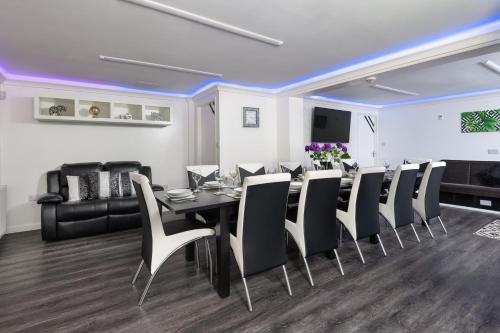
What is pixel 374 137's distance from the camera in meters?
7.81

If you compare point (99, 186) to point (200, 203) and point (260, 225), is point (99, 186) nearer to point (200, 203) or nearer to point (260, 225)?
point (200, 203)

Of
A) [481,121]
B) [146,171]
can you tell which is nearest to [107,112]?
[146,171]

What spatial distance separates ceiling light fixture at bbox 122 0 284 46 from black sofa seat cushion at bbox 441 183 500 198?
15.8 feet

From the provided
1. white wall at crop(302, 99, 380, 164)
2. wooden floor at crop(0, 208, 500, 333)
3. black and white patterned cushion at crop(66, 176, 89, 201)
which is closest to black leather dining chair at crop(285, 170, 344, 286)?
wooden floor at crop(0, 208, 500, 333)

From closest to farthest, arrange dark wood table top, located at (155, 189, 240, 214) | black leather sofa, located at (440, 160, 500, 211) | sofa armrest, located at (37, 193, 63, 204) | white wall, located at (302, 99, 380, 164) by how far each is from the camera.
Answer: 1. dark wood table top, located at (155, 189, 240, 214)
2. sofa armrest, located at (37, 193, 63, 204)
3. black leather sofa, located at (440, 160, 500, 211)
4. white wall, located at (302, 99, 380, 164)

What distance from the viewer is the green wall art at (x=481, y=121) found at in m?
5.61

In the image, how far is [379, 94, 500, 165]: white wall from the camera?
5793 mm

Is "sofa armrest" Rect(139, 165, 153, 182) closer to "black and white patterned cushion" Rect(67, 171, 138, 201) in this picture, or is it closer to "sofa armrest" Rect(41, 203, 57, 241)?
"black and white patterned cushion" Rect(67, 171, 138, 201)

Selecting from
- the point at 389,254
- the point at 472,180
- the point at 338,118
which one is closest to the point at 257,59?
the point at 389,254

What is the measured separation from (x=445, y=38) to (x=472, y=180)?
394 centimetres

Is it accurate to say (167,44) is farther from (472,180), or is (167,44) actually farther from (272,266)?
(472,180)

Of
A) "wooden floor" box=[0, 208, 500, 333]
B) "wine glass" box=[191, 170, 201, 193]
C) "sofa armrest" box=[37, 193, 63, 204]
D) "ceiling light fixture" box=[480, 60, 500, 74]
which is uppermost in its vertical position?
"ceiling light fixture" box=[480, 60, 500, 74]

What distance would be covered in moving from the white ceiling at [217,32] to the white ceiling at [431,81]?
0.62m

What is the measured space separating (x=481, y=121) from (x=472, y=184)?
146 cm
